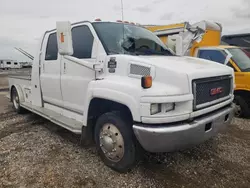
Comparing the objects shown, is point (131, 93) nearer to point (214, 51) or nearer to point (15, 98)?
point (214, 51)

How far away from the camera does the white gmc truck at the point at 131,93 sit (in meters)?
2.79

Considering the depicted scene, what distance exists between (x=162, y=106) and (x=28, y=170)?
7.19 ft

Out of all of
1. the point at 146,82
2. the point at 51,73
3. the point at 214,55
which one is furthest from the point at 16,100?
the point at 214,55

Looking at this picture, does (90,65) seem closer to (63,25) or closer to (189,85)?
(63,25)

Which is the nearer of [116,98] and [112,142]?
[116,98]

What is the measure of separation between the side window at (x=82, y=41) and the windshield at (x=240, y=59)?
416 cm

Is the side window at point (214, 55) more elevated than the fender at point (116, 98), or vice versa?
the side window at point (214, 55)

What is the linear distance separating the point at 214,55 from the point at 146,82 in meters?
4.70

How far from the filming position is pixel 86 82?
12.6 feet

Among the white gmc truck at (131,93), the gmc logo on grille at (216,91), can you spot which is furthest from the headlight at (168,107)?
the gmc logo on grille at (216,91)

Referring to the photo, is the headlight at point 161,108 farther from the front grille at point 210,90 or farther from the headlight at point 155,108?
→ the front grille at point 210,90

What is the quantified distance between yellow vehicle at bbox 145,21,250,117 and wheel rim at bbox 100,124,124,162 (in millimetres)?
2340

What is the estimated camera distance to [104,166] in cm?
357

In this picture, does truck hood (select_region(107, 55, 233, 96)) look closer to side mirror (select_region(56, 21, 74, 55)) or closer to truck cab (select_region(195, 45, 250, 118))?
side mirror (select_region(56, 21, 74, 55))
